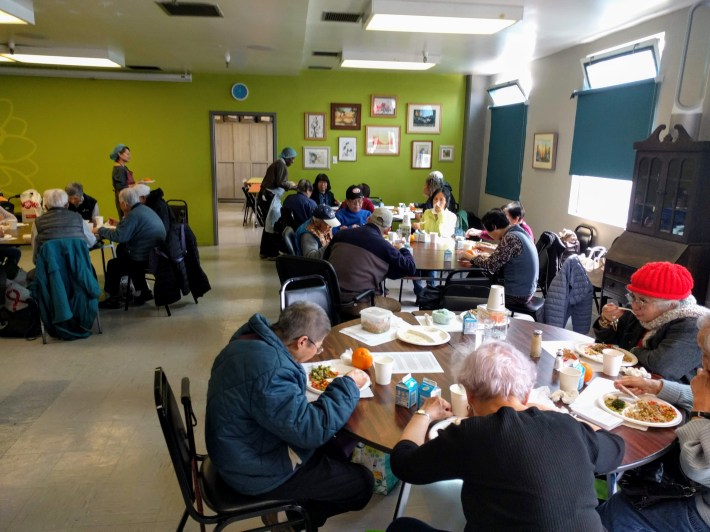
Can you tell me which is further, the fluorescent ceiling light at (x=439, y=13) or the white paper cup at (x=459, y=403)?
the fluorescent ceiling light at (x=439, y=13)

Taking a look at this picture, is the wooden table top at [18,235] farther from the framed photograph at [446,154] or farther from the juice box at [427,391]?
the framed photograph at [446,154]

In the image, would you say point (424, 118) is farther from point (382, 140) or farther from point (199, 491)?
point (199, 491)

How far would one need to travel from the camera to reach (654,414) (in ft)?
5.80

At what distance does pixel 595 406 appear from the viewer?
1.83 metres

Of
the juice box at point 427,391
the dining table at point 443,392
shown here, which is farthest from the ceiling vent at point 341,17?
the juice box at point 427,391

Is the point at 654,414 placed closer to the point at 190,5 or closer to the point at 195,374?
the point at 195,374

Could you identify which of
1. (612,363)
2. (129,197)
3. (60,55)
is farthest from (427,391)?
(60,55)

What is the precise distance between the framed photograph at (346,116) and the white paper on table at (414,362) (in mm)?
6797

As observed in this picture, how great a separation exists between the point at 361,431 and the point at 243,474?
0.41 m

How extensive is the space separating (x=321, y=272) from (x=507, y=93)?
19.1 feet

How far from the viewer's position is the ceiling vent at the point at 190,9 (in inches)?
160

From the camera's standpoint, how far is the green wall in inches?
314

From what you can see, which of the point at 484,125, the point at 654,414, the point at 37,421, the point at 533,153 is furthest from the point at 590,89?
the point at 37,421

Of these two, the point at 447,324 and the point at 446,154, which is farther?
the point at 446,154
